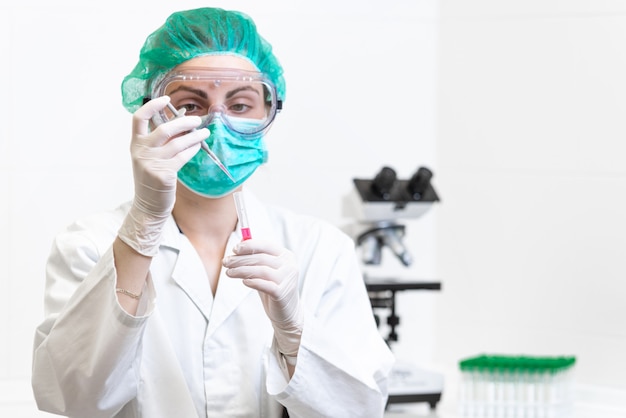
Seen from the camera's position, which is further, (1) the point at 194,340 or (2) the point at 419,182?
(2) the point at 419,182

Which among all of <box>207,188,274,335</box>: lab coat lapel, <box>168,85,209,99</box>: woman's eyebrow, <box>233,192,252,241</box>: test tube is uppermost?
<box>168,85,209,99</box>: woman's eyebrow

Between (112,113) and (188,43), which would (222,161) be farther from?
(112,113)

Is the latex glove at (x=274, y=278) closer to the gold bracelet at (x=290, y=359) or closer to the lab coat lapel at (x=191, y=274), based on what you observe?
the gold bracelet at (x=290, y=359)

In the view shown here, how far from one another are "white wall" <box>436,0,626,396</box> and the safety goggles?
1214 millimetres

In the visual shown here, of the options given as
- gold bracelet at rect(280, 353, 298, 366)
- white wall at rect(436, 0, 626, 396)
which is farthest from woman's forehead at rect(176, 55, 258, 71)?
white wall at rect(436, 0, 626, 396)

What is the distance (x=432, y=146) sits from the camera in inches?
118

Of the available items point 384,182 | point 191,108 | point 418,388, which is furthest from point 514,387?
point 191,108

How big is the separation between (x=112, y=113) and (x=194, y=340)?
108 centimetres

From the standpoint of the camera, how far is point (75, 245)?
5.64 ft

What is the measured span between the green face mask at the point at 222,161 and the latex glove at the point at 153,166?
0.16 meters

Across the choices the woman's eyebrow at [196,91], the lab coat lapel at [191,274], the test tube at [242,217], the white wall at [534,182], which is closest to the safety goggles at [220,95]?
the woman's eyebrow at [196,91]

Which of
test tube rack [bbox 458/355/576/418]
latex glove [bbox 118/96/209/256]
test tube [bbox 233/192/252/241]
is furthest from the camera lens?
test tube rack [bbox 458/355/576/418]

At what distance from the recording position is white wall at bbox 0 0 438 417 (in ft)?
8.51

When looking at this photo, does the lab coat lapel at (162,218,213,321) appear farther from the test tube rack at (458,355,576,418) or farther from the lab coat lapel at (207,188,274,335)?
the test tube rack at (458,355,576,418)
